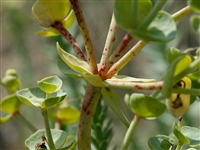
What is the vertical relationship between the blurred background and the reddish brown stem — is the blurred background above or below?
below

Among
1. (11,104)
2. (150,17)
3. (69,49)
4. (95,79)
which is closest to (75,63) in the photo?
(95,79)

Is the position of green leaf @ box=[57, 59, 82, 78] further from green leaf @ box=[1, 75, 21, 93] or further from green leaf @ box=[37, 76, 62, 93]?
green leaf @ box=[1, 75, 21, 93]

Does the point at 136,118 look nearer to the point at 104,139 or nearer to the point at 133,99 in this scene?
the point at 133,99

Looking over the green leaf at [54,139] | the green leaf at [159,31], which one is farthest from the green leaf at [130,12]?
the green leaf at [54,139]

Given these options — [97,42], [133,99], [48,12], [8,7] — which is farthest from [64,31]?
[97,42]

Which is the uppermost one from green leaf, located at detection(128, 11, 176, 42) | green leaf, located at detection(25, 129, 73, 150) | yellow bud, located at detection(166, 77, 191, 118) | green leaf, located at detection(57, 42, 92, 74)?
green leaf, located at detection(128, 11, 176, 42)

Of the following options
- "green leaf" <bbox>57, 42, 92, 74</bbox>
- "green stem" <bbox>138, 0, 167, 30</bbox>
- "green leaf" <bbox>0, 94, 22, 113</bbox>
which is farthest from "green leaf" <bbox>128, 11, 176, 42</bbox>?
"green leaf" <bbox>0, 94, 22, 113</bbox>

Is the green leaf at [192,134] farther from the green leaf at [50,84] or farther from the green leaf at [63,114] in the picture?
the green leaf at [63,114]
